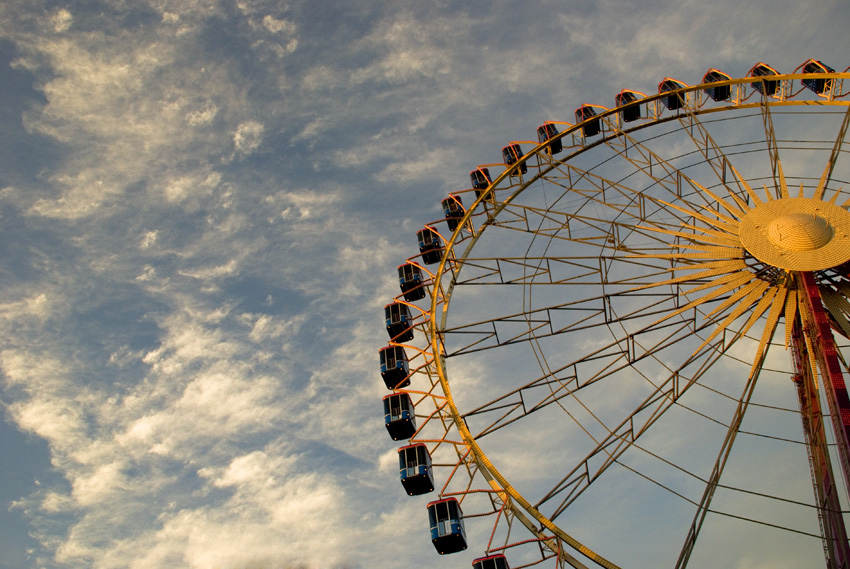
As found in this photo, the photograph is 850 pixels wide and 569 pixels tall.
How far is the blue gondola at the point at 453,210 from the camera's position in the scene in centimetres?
3456

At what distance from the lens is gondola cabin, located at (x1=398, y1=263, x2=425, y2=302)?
32.4 metres

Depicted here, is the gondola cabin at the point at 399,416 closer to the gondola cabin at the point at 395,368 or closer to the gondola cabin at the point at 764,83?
the gondola cabin at the point at 395,368

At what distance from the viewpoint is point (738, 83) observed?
29.5m

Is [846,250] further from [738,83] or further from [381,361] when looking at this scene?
[381,361]

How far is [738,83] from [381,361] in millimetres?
18537

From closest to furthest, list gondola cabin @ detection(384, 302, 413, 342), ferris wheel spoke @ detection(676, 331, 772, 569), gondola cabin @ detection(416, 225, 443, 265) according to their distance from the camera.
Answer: ferris wheel spoke @ detection(676, 331, 772, 569)
gondola cabin @ detection(384, 302, 413, 342)
gondola cabin @ detection(416, 225, 443, 265)

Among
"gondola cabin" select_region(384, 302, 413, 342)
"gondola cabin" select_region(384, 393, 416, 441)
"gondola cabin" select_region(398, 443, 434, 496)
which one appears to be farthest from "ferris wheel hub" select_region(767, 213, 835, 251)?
"gondola cabin" select_region(384, 302, 413, 342)

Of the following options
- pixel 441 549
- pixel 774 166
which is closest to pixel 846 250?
pixel 774 166

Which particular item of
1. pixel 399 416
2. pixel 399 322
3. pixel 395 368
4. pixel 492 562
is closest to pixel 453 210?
pixel 399 322

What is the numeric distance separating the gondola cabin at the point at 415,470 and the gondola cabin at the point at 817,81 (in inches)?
803

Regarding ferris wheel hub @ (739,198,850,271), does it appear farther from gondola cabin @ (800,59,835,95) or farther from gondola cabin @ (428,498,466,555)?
gondola cabin @ (428,498,466,555)

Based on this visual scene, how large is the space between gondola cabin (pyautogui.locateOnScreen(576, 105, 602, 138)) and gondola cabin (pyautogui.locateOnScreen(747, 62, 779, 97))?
655 centimetres

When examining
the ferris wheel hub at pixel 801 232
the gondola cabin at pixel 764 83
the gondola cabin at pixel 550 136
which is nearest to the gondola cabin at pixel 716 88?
the gondola cabin at pixel 764 83

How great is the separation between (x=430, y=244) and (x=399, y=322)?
5537 millimetres
